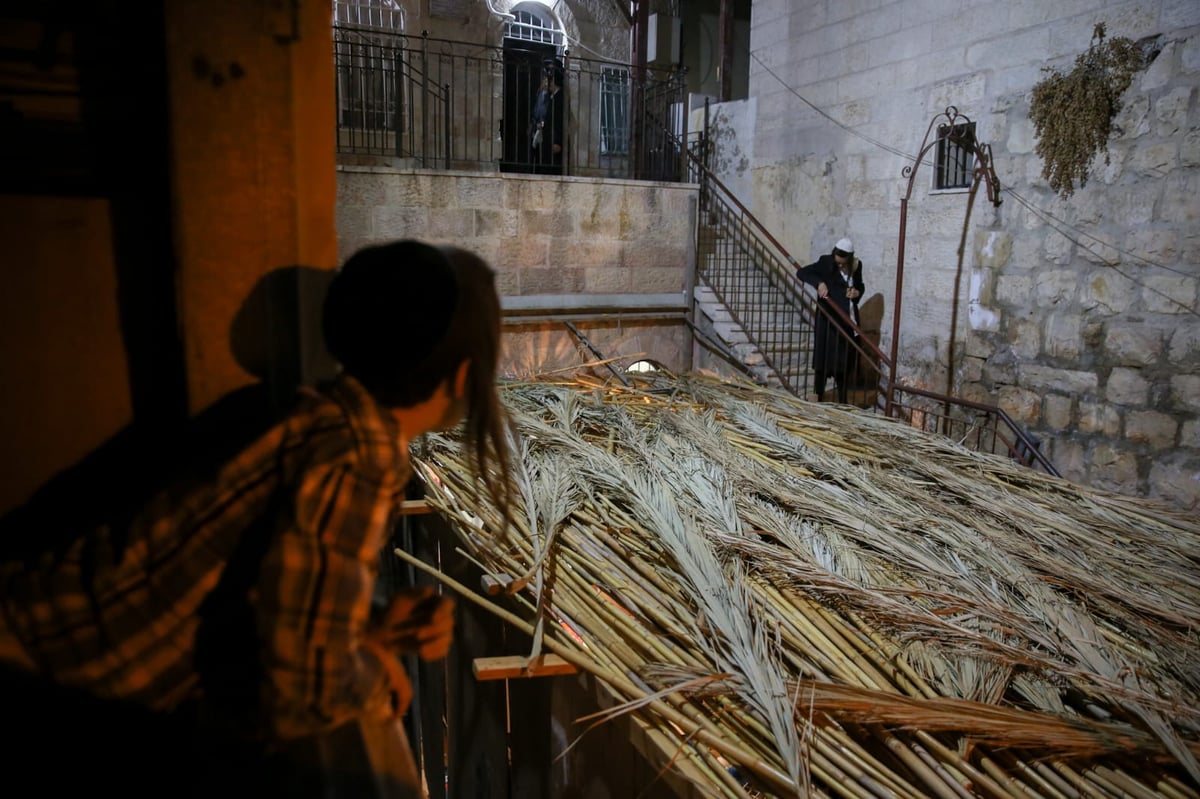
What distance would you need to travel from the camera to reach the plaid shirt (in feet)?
3.03

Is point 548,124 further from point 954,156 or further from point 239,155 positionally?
point 239,155

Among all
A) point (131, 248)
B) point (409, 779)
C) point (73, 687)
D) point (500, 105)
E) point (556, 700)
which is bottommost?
point (556, 700)

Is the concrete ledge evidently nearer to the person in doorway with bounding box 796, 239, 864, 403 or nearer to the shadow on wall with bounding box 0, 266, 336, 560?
the person in doorway with bounding box 796, 239, 864, 403

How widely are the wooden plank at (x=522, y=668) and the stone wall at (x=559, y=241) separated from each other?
215 inches

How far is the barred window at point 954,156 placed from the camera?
6.63 metres

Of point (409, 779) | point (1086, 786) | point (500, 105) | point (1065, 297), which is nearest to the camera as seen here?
point (409, 779)

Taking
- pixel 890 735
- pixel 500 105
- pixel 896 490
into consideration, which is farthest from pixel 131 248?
pixel 500 105

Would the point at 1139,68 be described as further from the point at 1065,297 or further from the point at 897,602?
the point at 897,602

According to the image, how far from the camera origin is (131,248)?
4.25 ft

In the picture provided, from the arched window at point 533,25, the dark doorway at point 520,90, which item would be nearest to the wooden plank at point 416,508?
the dark doorway at point 520,90

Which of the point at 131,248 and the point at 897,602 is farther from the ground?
the point at 131,248

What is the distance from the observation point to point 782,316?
865cm

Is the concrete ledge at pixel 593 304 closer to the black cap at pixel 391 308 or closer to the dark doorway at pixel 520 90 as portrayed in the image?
the dark doorway at pixel 520 90

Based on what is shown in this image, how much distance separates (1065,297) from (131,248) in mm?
6309
